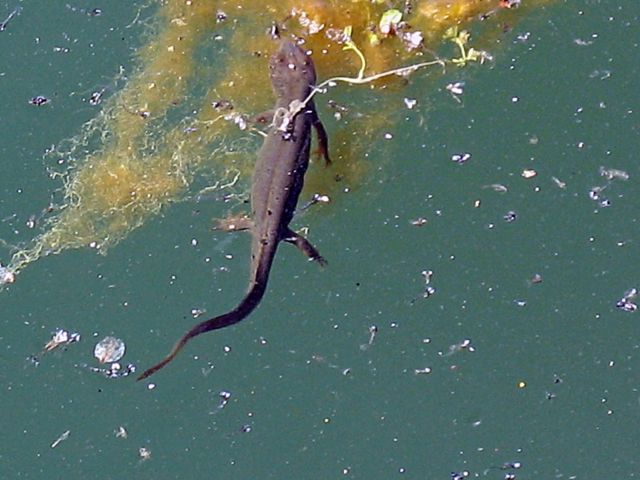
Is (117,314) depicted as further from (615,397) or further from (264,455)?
(615,397)

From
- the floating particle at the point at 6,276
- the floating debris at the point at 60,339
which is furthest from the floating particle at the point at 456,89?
the floating particle at the point at 6,276

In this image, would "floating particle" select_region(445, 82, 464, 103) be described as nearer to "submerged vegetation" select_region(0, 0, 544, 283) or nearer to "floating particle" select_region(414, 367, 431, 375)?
"submerged vegetation" select_region(0, 0, 544, 283)

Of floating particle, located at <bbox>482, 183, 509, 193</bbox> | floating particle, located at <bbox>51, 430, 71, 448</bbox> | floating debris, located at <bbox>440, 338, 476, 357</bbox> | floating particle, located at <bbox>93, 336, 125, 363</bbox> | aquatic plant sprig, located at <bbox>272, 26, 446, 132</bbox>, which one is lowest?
floating particle, located at <bbox>51, 430, 71, 448</bbox>

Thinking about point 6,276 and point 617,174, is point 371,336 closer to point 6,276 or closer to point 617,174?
point 617,174

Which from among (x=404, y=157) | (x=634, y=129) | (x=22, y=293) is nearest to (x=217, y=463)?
(x=22, y=293)

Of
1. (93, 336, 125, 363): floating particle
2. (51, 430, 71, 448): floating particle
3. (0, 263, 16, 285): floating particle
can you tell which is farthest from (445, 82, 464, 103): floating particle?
(51, 430, 71, 448): floating particle

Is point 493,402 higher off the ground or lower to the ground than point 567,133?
lower

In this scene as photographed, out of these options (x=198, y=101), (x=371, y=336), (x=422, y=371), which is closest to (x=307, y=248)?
(x=371, y=336)
